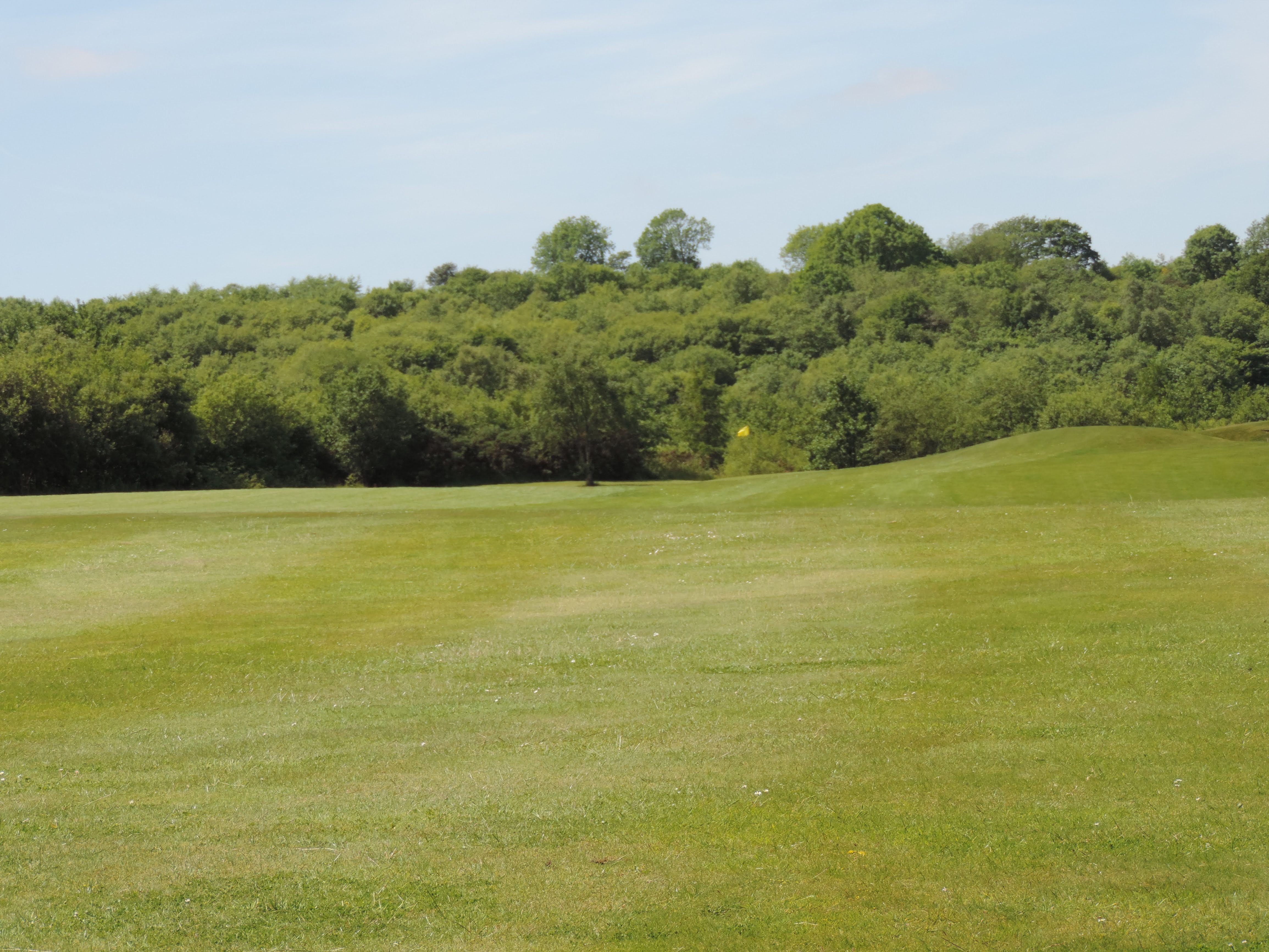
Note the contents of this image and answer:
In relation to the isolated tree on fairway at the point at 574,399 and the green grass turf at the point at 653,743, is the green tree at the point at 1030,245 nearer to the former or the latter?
the isolated tree on fairway at the point at 574,399

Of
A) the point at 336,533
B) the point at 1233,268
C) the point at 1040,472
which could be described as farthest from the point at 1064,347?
the point at 336,533

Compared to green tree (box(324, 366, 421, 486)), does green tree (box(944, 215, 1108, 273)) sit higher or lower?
higher

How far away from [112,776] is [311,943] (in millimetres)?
5639

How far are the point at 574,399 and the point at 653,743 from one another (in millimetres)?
56256

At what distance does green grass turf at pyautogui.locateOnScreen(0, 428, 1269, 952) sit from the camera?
7875 millimetres

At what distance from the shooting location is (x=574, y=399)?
67750 millimetres

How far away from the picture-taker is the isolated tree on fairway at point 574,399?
67.1 m

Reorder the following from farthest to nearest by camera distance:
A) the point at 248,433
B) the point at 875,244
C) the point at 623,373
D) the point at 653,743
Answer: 1. the point at 875,244
2. the point at 623,373
3. the point at 248,433
4. the point at 653,743

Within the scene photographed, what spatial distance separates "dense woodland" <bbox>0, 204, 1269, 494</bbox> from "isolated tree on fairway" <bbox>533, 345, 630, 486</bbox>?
0.51ft

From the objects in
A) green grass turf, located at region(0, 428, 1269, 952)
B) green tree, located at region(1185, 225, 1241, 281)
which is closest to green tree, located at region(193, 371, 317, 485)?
green grass turf, located at region(0, 428, 1269, 952)

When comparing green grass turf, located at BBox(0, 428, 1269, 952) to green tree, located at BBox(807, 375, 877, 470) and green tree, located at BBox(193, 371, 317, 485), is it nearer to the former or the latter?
green tree, located at BBox(193, 371, 317, 485)

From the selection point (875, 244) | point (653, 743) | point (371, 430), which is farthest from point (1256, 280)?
point (653, 743)

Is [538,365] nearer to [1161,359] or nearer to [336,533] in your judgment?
[336,533]

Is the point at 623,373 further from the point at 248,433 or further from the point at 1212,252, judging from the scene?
the point at 1212,252
